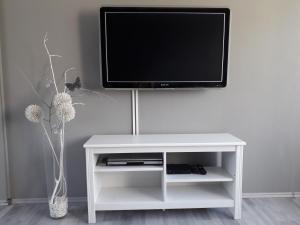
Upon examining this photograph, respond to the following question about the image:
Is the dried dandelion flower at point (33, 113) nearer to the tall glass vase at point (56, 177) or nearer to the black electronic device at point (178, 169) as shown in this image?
the tall glass vase at point (56, 177)

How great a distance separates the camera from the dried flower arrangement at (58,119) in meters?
1.97

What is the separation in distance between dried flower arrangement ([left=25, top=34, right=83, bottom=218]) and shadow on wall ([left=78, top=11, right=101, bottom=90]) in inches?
6.4

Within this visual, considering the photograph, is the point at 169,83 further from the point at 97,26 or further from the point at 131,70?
the point at 97,26

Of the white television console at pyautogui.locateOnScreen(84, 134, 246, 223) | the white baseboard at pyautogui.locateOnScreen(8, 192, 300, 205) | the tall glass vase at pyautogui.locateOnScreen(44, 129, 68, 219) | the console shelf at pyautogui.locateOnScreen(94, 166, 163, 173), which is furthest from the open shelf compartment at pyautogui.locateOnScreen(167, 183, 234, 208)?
the tall glass vase at pyautogui.locateOnScreen(44, 129, 68, 219)

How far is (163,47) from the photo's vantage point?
2189mm

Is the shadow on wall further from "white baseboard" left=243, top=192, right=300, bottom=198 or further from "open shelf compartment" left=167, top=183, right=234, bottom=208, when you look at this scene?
"white baseboard" left=243, top=192, right=300, bottom=198

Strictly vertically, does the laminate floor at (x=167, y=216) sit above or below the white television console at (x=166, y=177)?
below

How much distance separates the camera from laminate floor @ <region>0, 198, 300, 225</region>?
2059 mm

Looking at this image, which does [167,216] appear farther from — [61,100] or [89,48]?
[89,48]

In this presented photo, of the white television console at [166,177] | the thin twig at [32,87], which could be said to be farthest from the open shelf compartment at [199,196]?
the thin twig at [32,87]

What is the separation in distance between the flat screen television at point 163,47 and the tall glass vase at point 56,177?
0.72 m

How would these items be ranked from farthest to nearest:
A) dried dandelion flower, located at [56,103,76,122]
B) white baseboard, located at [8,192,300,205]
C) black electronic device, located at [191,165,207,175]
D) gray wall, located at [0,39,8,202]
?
white baseboard, located at [8,192,300,205]
gray wall, located at [0,39,8,202]
black electronic device, located at [191,165,207,175]
dried dandelion flower, located at [56,103,76,122]

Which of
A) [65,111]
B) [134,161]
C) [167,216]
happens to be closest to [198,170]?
[167,216]

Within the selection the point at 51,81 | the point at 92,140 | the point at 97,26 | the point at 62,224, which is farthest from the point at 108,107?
the point at 62,224
